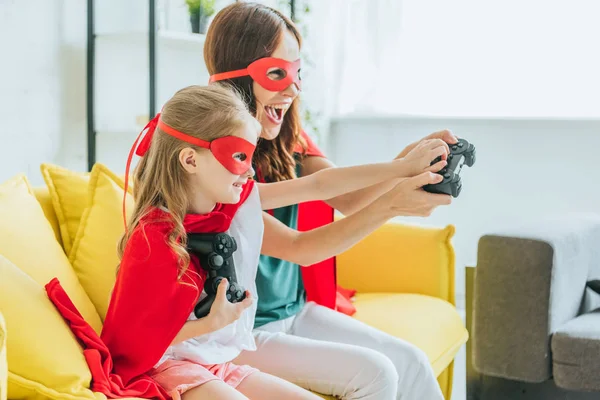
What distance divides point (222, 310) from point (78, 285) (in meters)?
0.44

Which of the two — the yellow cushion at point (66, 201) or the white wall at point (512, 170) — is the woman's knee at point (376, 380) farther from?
the white wall at point (512, 170)

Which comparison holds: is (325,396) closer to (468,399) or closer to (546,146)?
(468,399)

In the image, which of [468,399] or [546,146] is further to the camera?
[546,146]

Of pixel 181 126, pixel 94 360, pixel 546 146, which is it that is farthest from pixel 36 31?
pixel 546 146

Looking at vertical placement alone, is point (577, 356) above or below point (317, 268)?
below

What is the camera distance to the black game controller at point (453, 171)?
1524 millimetres

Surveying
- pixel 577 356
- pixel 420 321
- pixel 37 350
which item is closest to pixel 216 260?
pixel 37 350

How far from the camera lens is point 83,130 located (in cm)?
298

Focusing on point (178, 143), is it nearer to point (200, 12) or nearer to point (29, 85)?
point (29, 85)

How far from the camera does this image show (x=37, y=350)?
123 centimetres

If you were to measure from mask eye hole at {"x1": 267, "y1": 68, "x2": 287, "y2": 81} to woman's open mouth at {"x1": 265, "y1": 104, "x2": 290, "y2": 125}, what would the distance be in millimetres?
57

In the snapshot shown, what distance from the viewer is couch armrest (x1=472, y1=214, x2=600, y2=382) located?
84.4 inches

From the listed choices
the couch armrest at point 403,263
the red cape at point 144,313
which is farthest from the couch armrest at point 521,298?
the red cape at point 144,313

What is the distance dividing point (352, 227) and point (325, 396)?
0.35m
